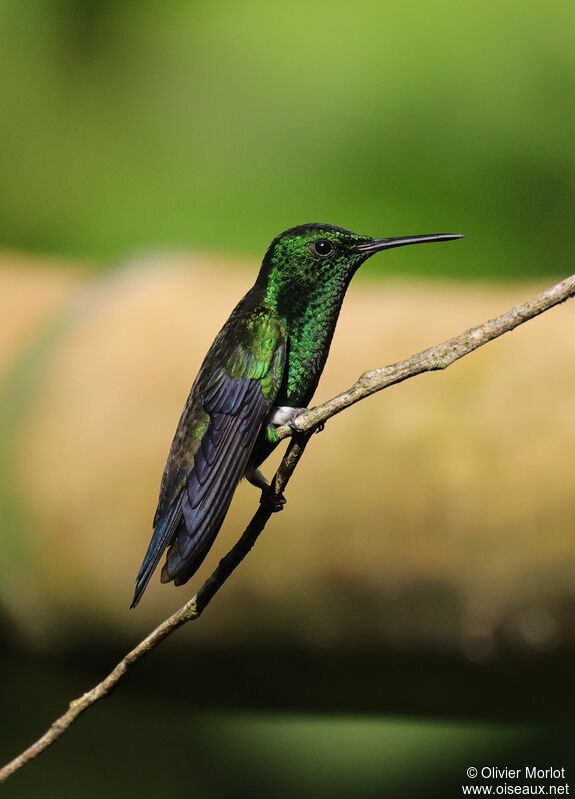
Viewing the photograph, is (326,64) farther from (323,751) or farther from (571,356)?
(323,751)

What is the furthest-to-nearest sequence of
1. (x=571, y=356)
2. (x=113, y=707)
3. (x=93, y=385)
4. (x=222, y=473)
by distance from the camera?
(x=113, y=707), (x=93, y=385), (x=571, y=356), (x=222, y=473)

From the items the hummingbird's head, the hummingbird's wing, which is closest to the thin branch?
the hummingbird's wing

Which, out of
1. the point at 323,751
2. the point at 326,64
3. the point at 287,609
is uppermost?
the point at 326,64

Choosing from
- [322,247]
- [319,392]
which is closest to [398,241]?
[322,247]

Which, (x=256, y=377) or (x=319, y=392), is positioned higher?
(x=319, y=392)

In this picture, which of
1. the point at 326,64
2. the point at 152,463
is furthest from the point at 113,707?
the point at 326,64

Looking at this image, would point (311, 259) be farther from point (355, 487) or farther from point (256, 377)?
point (355, 487)
